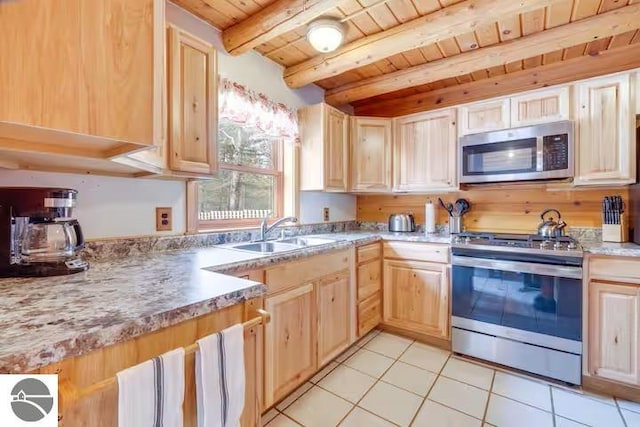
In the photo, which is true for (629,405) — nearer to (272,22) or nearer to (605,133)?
(605,133)

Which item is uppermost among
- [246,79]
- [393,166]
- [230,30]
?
[230,30]

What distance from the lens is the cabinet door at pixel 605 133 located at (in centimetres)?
192

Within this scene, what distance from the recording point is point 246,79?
2.20 meters

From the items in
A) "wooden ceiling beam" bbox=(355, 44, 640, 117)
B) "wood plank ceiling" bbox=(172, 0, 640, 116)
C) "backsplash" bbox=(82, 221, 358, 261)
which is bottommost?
"backsplash" bbox=(82, 221, 358, 261)

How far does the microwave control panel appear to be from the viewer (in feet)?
6.73

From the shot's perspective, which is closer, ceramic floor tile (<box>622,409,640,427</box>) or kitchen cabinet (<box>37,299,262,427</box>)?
kitchen cabinet (<box>37,299,262,427</box>)

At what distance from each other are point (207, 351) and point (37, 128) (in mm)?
698

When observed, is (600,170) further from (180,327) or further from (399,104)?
(180,327)

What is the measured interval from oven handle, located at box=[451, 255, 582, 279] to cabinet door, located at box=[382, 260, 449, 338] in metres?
0.18

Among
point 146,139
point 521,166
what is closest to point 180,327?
point 146,139

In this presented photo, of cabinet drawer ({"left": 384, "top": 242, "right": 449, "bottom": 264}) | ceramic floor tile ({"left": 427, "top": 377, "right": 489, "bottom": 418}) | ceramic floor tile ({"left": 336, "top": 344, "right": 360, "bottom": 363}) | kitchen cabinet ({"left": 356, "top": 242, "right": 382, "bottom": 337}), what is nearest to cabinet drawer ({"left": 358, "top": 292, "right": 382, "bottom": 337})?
kitchen cabinet ({"left": 356, "top": 242, "right": 382, "bottom": 337})

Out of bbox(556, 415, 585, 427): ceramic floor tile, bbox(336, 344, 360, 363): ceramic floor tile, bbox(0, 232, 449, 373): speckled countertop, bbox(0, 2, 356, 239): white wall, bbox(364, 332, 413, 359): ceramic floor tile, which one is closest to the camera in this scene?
bbox(0, 232, 449, 373): speckled countertop

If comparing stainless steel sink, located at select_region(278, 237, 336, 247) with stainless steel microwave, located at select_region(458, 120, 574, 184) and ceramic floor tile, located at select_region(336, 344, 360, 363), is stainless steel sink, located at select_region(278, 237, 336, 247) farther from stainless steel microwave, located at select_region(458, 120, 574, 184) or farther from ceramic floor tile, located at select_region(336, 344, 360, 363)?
stainless steel microwave, located at select_region(458, 120, 574, 184)

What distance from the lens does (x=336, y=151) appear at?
2668 millimetres
